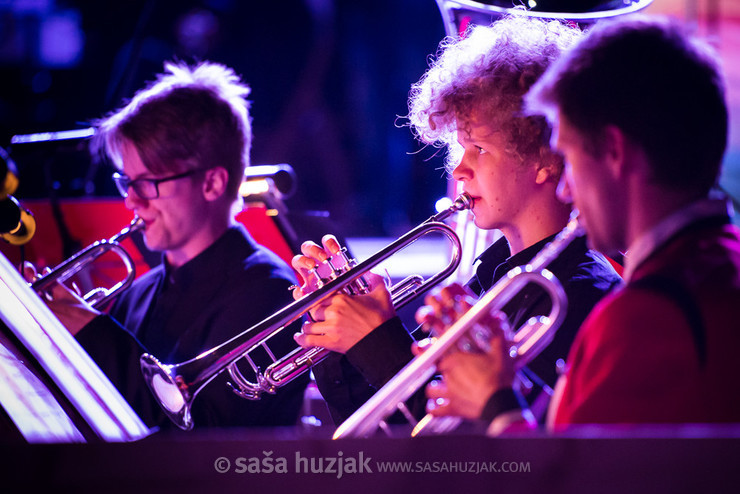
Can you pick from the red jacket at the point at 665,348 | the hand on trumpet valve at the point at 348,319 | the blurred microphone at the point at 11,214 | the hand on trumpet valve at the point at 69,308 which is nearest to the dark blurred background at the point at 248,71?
the blurred microphone at the point at 11,214

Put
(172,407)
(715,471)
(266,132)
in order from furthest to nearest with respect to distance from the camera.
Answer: (266,132)
(172,407)
(715,471)

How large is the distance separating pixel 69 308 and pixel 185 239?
402mm

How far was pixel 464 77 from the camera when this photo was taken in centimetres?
172

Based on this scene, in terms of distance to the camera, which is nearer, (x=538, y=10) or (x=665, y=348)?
(x=665, y=348)

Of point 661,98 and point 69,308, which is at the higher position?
point 661,98

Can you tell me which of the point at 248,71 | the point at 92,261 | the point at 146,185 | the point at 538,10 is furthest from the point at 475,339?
the point at 248,71

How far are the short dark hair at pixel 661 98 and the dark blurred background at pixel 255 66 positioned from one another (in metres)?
0.94

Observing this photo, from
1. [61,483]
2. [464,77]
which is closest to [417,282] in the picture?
[464,77]

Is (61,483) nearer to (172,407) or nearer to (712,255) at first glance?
(172,407)

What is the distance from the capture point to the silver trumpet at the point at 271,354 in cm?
171

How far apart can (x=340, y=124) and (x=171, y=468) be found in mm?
3230

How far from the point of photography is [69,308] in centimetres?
214

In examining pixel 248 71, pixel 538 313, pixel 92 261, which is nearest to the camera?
pixel 538 313

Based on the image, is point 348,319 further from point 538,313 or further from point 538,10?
point 538,10
